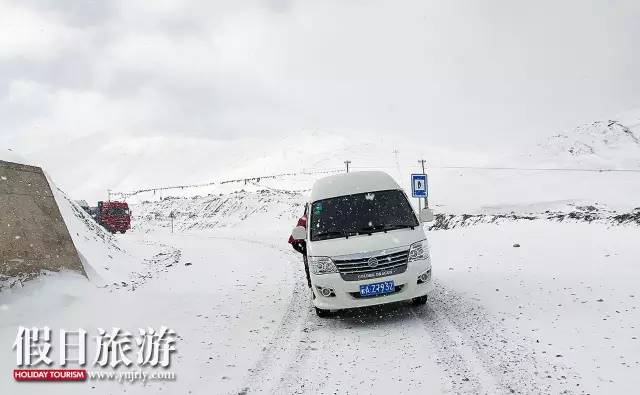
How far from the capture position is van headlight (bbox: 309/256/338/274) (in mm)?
6637

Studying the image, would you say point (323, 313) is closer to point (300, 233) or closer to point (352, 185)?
point (300, 233)

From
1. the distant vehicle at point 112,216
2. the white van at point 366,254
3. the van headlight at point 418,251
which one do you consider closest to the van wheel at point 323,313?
the white van at point 366,254

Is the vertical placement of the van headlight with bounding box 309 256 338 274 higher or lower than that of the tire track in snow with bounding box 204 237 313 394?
higher

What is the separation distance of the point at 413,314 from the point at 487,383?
108 inches

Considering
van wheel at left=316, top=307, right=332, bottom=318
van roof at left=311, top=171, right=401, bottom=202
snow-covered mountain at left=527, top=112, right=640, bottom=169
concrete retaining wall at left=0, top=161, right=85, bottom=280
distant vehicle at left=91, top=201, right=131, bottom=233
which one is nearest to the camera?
van wheel at left=316, top=307, right=332, bottom=318

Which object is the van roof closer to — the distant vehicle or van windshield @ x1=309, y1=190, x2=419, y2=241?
van windshield @ x1=309, y1=190, x2=419, y2=241

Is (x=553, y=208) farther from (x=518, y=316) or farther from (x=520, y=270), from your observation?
(x=518, y=316)

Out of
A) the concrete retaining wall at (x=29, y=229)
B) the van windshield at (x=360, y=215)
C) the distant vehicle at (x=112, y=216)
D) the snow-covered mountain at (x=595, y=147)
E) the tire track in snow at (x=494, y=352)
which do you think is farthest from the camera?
the snow-covered mountain at (x=595, y=147)

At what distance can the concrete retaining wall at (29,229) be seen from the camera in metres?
7.42

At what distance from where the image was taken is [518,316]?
6488 mm

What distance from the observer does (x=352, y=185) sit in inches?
320

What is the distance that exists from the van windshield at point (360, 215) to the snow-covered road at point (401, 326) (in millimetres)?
1381

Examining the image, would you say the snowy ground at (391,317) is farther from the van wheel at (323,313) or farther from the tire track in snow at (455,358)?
the van wheel at (323,313)

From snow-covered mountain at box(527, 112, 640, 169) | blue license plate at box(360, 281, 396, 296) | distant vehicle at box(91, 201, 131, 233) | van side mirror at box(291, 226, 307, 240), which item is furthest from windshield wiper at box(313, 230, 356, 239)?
snow-covered mountain at box(527, 112, 640, 169)
